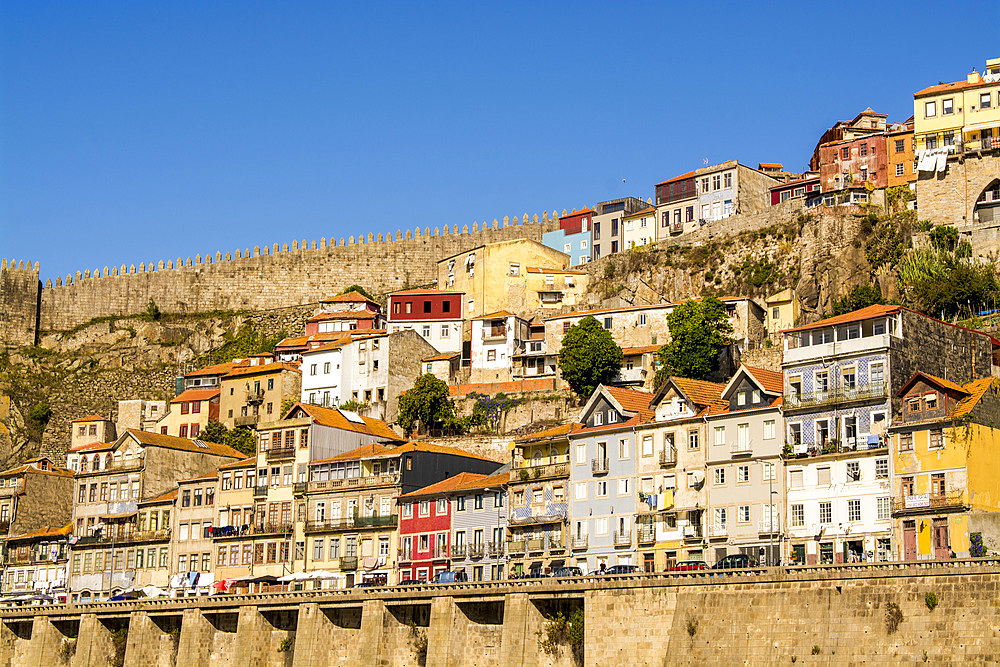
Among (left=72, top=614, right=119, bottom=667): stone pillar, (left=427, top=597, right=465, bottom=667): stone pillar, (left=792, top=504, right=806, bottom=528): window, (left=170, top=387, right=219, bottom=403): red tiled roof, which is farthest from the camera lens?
(left=170, top=387, right=219, bottom=403): red tiled roof

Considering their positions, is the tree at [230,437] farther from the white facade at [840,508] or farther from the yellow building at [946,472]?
the yellow building at [946,472]

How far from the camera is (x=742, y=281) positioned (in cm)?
10650

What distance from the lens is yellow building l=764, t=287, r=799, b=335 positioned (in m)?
97.9

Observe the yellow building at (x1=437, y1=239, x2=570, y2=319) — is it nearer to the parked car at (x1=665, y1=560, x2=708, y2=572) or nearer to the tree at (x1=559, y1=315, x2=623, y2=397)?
the tree at (x1=559, y1=315, x2=623, y2=397)

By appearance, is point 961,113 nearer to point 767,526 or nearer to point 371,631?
point 767,526

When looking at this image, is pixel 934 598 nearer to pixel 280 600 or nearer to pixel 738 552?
pixel 738 552

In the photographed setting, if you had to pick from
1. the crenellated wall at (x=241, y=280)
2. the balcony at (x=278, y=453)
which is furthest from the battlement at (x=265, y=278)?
the balcony at (x=278, y=453)

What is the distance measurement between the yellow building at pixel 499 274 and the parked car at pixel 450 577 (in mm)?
39336

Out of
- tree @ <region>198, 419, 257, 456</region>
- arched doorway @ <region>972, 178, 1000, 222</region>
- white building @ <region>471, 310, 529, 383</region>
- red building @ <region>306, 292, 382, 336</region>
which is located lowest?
→ tree @ <region>198, 419, 257, 456</region>

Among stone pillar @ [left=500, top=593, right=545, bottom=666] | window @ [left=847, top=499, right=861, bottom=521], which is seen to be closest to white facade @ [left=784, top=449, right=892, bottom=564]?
window @ [left=847, top=499, right=861, bottom=521]

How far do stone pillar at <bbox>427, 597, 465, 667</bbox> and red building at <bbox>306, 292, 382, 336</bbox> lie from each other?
53590mm

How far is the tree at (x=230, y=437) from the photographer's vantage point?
103225 mm

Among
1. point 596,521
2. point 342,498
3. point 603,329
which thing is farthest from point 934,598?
point 603,329

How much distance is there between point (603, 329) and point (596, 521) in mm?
27030
